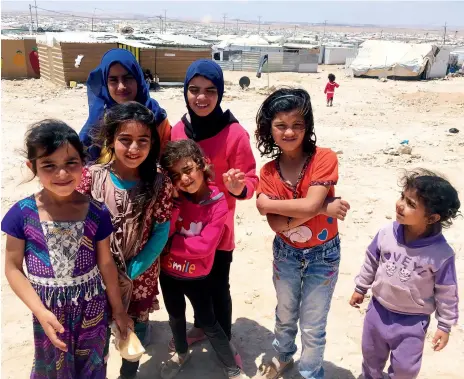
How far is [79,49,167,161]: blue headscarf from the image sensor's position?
248 centimetres

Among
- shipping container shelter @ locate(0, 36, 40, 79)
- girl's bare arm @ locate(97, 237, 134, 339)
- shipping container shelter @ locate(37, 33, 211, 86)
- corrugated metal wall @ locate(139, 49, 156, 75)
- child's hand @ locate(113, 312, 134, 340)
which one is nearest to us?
girl's bare arm @ locate(97, 237, 134, 339)

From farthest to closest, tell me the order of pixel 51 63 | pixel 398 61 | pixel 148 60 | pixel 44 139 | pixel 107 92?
pixel 398 61 < pixel 148 60 < pixel 51 63 < pixel 107 92 < pixel 44 139

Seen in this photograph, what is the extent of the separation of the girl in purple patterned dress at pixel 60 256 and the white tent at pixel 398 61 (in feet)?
83.4

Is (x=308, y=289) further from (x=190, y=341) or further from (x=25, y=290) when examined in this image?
(x=25, y=290)

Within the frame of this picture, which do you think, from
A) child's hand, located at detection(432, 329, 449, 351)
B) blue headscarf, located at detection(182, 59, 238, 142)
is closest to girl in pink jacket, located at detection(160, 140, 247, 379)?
blue headscarf, located at detection(182, 59, 238, 142)

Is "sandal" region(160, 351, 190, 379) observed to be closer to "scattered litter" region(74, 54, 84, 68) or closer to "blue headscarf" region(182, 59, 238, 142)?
"blue headscarf" region(182, 59, 238, 142)

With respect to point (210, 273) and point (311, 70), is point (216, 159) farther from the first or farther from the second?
point (311, 70)

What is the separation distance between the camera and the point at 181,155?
2.18m

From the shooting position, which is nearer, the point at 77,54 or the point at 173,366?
the point at 173,366

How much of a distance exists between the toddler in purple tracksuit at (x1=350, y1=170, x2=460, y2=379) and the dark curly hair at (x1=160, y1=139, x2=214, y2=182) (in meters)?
1.00

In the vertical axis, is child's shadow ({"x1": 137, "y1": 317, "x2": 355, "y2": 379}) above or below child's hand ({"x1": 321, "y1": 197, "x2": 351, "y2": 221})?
below

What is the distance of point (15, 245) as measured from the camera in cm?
181

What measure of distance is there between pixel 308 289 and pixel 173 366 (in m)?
1.04

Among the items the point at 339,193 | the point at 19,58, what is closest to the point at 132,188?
the point at 339,193
